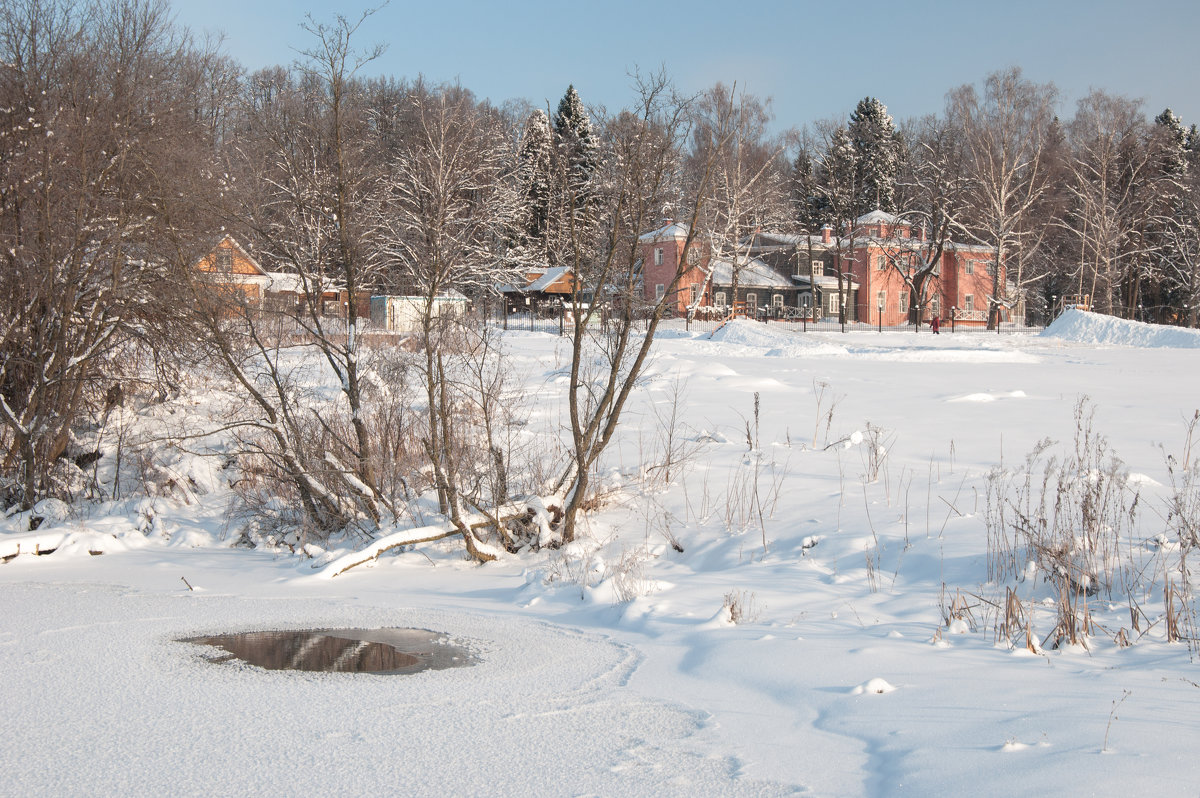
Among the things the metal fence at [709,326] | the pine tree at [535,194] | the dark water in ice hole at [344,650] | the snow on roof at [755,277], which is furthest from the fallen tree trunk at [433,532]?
the snow on roof at [755,277]

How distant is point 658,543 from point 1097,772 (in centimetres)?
484

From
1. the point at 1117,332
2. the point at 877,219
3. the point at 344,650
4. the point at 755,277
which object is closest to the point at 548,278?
the point at 755,277

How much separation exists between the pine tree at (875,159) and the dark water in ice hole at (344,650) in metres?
63.7

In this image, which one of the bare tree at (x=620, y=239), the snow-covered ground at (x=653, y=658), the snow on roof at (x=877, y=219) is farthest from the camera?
the snow on roof at (x=877, y=219)

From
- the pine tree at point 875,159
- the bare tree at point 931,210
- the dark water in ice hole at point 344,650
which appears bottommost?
the dark water in ice hole at point 344,650

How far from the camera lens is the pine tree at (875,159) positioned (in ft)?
215

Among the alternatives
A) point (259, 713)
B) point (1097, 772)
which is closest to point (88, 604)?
point (259, 713)

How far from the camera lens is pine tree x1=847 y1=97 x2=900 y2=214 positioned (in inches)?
2581

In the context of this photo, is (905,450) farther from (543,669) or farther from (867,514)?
(543,669)

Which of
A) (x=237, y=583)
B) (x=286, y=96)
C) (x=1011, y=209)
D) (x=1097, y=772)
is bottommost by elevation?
(x=237, y=583)

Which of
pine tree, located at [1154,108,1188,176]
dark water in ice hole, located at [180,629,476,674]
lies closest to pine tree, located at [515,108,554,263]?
pine tree, located at [1154,108,1188,176]

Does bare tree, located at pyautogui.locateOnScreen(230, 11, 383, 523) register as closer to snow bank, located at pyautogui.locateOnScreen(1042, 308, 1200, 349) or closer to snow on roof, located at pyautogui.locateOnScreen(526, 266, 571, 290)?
snow bank, located at pyautogui.locateOnScreen(1042, 308, 1200, 349)

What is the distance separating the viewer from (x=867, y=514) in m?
7.45

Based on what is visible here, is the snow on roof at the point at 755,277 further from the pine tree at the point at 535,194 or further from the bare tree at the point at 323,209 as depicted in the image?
the bare tree at the point at 323,209
